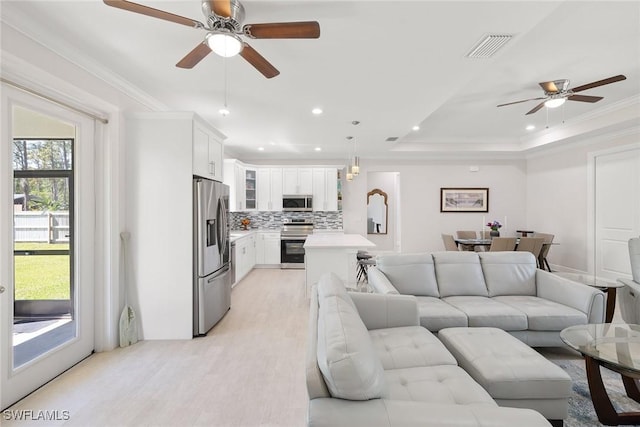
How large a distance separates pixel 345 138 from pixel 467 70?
9.74ft

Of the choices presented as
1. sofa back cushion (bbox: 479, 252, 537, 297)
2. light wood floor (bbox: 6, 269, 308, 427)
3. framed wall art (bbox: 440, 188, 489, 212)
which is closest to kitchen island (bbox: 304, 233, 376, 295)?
light wood floor (bbox: 6, 269, 308, 427)

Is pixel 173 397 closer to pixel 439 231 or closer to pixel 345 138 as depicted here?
pixel 345 138

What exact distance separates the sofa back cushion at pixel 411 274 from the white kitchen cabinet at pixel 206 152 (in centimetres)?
224

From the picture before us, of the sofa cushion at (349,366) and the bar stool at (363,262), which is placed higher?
the sofa cushion at (349,366)

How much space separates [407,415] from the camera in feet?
3.60

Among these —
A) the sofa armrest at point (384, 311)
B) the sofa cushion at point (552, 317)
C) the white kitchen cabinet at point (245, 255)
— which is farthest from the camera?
the white kitchen cabinet at point (245, 255)

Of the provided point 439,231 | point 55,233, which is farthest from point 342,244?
point 439,231

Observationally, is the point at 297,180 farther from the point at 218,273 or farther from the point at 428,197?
the point at 218,273

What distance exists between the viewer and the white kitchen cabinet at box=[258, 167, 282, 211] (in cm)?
714

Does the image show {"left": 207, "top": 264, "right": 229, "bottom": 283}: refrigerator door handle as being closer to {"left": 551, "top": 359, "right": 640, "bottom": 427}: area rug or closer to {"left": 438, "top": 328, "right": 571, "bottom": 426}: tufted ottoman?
{"left": 438, "top": 328, "right": 571, "bottom": 426}: tufted ottoman

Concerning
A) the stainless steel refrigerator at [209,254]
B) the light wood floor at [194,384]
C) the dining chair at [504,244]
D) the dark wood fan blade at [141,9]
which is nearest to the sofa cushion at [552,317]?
the light wood floor at [194,384]

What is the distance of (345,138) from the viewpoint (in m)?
5.71

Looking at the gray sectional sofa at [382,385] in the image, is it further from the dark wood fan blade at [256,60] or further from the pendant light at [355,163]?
the pendant light at [355,163]

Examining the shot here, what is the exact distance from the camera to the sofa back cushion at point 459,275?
10.4 ft
